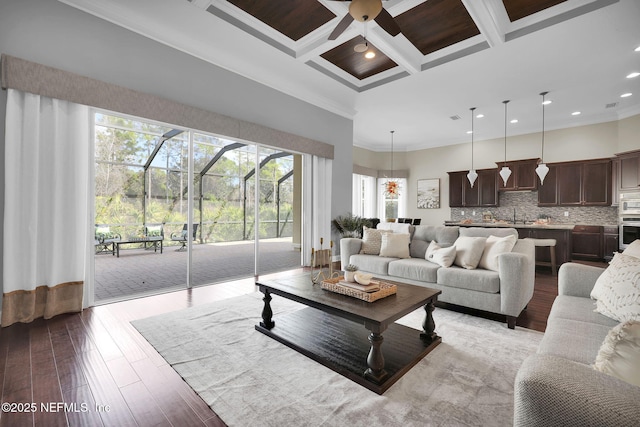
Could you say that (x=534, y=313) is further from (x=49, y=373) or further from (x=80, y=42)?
(x=80, y=42)

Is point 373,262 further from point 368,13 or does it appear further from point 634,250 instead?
point 368,13

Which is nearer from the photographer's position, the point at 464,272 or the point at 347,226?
the point at 464,272

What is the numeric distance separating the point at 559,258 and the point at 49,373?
23.8 feet

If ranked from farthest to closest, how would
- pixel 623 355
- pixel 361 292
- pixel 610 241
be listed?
pixel 610 241, pixel 361 292, pixel 623 355

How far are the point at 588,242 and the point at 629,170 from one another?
5.40 feet

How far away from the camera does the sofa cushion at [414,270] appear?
3432mm

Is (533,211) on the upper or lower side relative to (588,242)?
upper

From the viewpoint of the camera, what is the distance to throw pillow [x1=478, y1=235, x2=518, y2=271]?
3197 millimetres

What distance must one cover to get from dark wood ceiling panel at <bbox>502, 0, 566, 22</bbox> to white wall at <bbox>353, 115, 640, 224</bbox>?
490 centimetres

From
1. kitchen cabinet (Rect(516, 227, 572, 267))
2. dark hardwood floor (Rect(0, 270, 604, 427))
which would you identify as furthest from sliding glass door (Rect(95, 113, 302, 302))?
kitchen cabinet (Rect(516, 227, 572, 267))

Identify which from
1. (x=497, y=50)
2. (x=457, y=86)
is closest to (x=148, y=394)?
(x=497, y=50)

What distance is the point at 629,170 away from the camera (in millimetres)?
6055

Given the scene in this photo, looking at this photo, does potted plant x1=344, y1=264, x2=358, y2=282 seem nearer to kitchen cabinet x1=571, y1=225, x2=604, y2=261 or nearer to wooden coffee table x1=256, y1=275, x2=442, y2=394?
wooden coffee table x1=256, y1=275, x2=442, y2=394

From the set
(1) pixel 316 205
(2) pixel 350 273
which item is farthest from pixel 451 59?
(2) pixel 350 273
